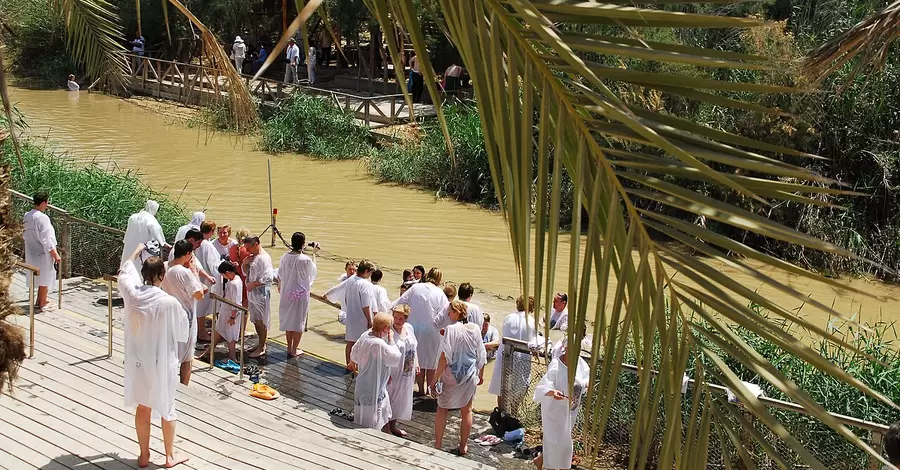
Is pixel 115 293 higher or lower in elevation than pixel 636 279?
lower

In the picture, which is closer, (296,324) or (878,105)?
(296,324)

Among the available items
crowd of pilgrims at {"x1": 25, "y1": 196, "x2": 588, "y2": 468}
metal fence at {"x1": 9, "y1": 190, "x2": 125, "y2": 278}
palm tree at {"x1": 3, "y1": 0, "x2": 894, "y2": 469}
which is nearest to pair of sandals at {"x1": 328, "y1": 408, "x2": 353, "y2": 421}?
crowd of pilgrims at {"x1": 25, "y1": 196, "x2": 588, "y2": 468}

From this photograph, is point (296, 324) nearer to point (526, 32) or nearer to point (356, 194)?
point (526, 32)

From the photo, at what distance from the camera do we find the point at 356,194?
72.3 ft

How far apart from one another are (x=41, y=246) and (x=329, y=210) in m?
10.1

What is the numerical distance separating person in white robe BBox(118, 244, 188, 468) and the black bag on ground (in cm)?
321

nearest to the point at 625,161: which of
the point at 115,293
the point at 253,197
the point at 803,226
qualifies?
the point at 115,293

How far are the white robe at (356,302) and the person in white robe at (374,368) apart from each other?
1612mm

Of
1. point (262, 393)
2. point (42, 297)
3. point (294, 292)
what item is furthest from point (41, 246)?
point (262, 393)

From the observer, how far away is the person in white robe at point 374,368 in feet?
27.2

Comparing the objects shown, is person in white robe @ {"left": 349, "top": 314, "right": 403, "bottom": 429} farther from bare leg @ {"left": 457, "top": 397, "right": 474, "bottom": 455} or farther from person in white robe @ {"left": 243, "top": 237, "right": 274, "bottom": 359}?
person in white robe @ {"left": 243, "top": 237, "right": 274, "bottom": 359}

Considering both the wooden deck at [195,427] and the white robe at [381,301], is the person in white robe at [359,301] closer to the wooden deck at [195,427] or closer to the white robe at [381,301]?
the white robe at [381,301]

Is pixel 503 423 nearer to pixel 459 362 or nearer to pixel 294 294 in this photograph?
pixel 459 362

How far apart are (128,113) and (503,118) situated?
105ft
